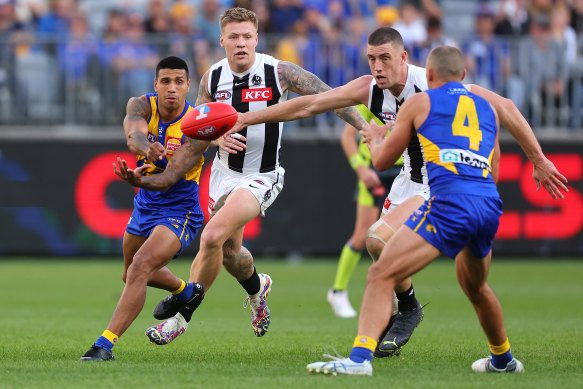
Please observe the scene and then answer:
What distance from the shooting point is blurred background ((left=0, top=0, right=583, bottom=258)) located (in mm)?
17016

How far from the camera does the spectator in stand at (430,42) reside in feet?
52.9

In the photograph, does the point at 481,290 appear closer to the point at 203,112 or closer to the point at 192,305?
the point at 203,112

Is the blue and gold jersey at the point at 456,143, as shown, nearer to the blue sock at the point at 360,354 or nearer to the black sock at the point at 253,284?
the blue sock at the point at 360,354

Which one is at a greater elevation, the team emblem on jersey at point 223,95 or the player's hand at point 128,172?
the team emblem on jersey at point 223,95

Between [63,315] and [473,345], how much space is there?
4768mm

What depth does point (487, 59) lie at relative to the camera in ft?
56.8

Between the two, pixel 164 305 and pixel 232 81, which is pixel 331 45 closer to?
pixel 232 81

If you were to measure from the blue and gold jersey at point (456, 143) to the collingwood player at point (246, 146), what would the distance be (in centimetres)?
193

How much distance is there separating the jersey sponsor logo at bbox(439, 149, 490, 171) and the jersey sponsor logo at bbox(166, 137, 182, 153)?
8.08 ft

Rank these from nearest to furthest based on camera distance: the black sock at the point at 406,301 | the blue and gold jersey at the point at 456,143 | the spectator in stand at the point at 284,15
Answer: the blue and gold jersey at the point at 456,143 < the black sock at the point at 406,301 < the spectator in stand at the point at 284,15

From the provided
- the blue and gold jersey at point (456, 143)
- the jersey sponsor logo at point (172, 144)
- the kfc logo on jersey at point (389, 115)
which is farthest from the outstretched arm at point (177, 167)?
the blue and gold jersey at point (456, 143)

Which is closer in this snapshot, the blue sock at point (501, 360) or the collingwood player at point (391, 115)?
the blue sock at point (501, 360)

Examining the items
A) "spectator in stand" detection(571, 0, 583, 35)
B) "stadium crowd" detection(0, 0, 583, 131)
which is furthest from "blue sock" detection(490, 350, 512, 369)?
"spectator in stand" detection(571, 0, 583, 35)

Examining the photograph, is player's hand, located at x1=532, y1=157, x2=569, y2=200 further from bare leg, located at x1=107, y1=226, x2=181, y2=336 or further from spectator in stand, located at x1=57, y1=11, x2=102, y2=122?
spectator in stand, located at x1=57, y1=11, x2=102, y2=122
